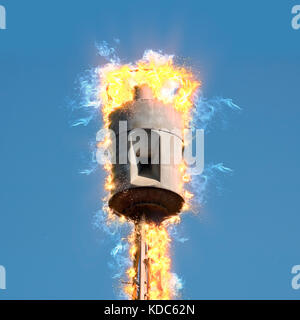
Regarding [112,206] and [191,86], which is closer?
[112,206]

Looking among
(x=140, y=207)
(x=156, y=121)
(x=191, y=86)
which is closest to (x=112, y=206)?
(x=140, y=207)

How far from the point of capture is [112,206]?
6750 centimetres

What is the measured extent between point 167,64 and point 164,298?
55.7 ft

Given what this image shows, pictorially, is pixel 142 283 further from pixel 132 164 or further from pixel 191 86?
pixel 191 86

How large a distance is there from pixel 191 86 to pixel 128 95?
15.8 feet
